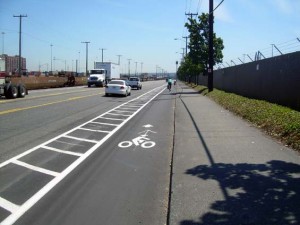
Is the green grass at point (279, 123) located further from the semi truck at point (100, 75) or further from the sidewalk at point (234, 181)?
the semi truck at point (100, 75)

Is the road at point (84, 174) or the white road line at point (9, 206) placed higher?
the road at point (84, 174)

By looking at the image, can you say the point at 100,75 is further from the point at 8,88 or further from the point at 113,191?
the point at 113,191

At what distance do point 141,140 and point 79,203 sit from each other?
626 centimetres

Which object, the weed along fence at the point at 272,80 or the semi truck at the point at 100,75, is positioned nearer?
the weed along fence at the point at 272,80

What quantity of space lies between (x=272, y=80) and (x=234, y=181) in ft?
48.1

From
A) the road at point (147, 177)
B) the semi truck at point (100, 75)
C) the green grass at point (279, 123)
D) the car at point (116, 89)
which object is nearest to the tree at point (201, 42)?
the car at point (116, 89)

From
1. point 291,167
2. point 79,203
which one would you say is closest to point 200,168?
point 291,167

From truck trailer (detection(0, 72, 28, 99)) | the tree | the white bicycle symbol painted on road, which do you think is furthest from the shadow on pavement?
Result: the tree

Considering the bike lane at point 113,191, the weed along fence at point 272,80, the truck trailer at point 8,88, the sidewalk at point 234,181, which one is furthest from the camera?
the truck trailer at point 8,88

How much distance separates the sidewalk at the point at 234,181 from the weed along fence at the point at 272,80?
5.86 m

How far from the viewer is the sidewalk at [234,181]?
5.54m

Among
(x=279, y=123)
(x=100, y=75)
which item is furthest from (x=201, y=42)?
(x=279, y=123)

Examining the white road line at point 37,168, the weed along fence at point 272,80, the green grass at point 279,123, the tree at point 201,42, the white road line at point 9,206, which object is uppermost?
the tree at point 201,42

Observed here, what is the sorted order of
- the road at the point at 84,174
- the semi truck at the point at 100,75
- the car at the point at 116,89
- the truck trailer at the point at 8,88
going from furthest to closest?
the semi truck at the point at 100,75
the car at the point at 116,89
the truck trailer at the point at 8,88
the road at the point at 84,174
